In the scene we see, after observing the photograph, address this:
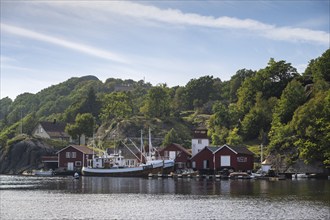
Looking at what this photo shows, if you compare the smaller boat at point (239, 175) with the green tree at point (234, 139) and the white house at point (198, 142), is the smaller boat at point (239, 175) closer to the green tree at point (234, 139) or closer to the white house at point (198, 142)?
the white house at point (198, 142)

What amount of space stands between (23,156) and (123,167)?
35.0 meters

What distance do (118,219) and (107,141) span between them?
384 ft

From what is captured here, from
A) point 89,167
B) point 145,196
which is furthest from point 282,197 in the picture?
point 89,167

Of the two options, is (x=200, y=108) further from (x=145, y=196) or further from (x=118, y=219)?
(x=118, y=219)

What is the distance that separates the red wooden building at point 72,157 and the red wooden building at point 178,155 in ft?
71.2

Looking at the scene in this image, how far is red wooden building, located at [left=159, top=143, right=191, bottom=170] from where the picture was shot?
12350 cm

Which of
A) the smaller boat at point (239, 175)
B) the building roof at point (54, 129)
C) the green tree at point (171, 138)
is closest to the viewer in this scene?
the smaller boat at point (239, 175)

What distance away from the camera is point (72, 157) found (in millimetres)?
135875

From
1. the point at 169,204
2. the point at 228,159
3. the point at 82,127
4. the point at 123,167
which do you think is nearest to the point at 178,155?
the point at 123,167

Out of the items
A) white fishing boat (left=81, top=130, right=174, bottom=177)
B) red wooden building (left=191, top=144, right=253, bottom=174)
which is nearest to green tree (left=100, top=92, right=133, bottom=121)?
white fishing boat (left=81, top=130, right=174, bottom=177)

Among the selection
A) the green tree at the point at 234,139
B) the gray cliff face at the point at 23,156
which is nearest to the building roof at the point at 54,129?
the gray cliff face at the point at 23,156

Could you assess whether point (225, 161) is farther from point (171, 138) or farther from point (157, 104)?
point (157, 104)

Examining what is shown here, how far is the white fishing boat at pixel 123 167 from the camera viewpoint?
4592 inches

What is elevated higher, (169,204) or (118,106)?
(118,106)
